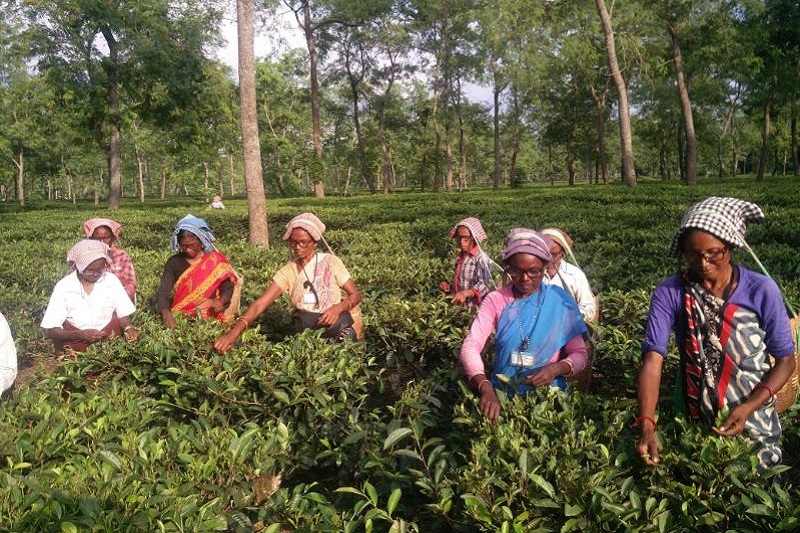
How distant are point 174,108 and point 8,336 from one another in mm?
20662

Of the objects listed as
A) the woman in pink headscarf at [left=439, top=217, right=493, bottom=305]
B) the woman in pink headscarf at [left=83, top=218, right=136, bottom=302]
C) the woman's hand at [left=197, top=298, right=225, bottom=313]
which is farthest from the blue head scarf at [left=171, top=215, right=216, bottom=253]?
A: the woman in pink headscarf at [left=439, top=217, right=493, bottom=305]

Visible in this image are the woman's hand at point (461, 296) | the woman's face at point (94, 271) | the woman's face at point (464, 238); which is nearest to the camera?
the woman's face at point (94, 271)

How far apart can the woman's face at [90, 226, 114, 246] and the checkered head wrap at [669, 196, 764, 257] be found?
5.20 meters

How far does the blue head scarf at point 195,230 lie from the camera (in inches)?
186

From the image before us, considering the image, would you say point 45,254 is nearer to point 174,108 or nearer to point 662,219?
point 662,219

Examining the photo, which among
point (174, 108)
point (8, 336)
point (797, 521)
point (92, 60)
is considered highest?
point (92, 60)

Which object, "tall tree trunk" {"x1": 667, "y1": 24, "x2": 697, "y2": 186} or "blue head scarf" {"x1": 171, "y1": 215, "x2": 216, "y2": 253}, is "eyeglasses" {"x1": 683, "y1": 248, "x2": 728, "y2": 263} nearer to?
"blue head scarf" {"x1": 171, "y1": 215, "x2": 216, "y2": 253}

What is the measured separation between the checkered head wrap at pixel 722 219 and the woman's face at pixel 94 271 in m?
3.91

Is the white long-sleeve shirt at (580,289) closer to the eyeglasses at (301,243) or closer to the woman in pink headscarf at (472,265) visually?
the woman in pink headscarf at (472,265)

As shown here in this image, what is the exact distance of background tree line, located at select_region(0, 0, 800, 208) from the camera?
62.8ft

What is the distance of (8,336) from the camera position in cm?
336

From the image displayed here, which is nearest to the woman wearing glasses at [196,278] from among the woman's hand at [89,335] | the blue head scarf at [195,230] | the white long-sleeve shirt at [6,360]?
the blue head scarf at [195,230]

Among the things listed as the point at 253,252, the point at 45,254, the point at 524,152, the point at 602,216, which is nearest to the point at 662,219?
the point at 602,216

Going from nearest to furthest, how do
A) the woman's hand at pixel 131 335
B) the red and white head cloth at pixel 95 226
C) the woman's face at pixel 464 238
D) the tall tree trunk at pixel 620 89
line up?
the woman's hand at pixel 131 335, the woman's face at pixel 464 238, the red and white head cloth at pixel 95 226, the tall tree trunk at pixel 620 89
